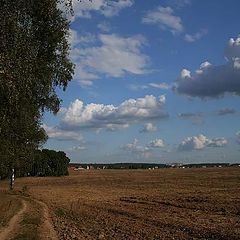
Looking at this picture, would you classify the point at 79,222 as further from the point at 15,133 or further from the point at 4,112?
the point at 4,112

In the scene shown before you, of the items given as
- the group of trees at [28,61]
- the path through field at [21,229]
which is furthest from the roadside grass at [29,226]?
the group of trees at [28,61]

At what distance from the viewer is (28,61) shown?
1596cm

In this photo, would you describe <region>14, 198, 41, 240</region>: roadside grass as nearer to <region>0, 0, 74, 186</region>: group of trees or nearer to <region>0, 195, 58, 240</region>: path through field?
<region>0, 195, 58, 240</region>: path through field

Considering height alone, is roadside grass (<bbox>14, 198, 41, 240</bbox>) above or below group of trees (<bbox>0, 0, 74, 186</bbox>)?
below

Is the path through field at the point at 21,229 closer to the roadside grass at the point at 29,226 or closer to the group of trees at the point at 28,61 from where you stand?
the roadside grass at the point at 29,226

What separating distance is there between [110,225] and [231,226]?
6181 mm

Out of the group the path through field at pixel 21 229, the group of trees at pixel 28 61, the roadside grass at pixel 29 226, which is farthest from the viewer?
the path through field at pixel 21 229

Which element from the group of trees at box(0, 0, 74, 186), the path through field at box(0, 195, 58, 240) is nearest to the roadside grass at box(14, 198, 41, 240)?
the path through field at box(0, 195, 58, 240)

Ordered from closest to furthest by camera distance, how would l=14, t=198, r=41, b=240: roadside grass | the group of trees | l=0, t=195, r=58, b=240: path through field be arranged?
the group of trees, l=14, t=198, r=41, b=240: roadside grass, l=0, t=195, r=58, b=240: path through field

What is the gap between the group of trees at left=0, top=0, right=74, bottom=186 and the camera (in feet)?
48.1

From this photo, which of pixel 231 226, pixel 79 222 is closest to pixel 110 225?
pixel 79 222

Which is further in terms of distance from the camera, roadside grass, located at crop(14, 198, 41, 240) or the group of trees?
roadside grass, located at crop(14, 198, 41, 240)

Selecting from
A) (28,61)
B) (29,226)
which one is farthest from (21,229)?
(28,61)

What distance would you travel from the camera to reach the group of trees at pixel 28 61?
14.7 m
